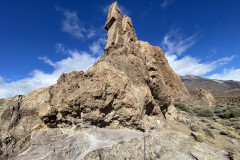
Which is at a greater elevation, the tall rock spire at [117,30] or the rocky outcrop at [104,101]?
the tall rock spire at [117,30]

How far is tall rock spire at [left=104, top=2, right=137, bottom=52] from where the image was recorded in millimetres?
→ 8963

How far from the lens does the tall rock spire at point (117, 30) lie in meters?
8.96

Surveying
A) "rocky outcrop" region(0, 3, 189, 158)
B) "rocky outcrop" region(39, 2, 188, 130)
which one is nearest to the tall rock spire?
"rocky outcrop" region(0, 3, 189, 158)

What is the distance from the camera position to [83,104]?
170 inches

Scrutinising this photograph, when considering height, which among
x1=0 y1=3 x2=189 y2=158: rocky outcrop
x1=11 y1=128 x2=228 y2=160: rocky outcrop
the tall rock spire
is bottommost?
x1=11 y1=128 x2=228 y2=160: rocky outcrop

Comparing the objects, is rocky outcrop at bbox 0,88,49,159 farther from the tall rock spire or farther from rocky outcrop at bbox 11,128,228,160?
the tall rock spire

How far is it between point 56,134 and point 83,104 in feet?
5.52

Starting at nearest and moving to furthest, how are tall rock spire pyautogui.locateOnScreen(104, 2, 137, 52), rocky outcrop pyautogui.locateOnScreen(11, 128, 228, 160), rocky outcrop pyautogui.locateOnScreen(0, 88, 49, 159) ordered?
rocky outcrop pyautogui.locateOnScreen(11, 128, 228, 160), rocky outcrop pyautogui.locateOnScreen(0, 88, 49, 159), tall rock spire pyautogui.locateOnScreen(104, 2, 137, 52)

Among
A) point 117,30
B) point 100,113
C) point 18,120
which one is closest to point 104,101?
point 100,113

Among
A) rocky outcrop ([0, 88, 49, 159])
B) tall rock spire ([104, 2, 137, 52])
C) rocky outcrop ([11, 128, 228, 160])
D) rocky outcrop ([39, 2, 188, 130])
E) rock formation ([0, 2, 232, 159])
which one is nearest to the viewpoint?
rocky outcrop ([11, 128, 228, 160])

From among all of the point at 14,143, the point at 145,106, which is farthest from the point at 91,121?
the point at 14,143

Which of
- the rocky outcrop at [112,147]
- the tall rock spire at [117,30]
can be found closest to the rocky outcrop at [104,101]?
the rocky outcrop at [112,147]

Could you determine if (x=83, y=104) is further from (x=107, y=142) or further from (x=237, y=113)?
(x=237, y=113)

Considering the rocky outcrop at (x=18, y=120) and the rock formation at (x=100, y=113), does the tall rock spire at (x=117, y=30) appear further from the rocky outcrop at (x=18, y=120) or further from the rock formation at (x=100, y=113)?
the rocky outcrop at (x=18, y=120)
